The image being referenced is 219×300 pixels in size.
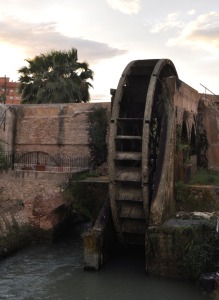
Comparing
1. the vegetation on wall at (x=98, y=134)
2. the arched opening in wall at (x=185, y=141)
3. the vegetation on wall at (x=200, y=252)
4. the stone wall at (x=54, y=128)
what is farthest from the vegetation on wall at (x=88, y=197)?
the stone wall at (x=54, y=128)

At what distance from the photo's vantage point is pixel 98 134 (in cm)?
1664

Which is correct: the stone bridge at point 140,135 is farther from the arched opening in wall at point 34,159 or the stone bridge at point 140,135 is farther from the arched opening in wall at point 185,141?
the arched opening in wall at point 34,159

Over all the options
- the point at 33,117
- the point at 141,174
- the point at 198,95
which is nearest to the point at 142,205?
the point at 141,174

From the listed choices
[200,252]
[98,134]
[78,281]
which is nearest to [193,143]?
[98,134]

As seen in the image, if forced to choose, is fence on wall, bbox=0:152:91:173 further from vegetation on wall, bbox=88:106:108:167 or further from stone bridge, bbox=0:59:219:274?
vegetation on wall, bbox=88:106:108:167

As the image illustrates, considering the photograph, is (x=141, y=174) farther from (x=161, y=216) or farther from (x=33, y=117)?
(x=33, y=117)

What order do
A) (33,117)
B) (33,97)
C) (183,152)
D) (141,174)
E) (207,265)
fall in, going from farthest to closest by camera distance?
1. (33,97)
2. (33,117)
3. (183,152)
4. (141,174)
5. (207,265)

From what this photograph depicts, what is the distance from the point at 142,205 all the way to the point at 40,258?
3.25m

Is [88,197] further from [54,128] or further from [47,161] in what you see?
[54,128]

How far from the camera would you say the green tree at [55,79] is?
832 inches

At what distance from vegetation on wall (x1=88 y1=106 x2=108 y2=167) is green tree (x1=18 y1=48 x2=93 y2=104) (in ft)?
15.6

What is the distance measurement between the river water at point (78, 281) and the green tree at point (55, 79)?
11.5m

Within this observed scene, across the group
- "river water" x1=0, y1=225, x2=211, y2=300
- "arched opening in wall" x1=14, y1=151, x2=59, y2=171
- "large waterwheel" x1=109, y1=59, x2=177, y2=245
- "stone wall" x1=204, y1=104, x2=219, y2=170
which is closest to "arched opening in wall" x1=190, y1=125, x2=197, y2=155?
"stone wall" x1=204, y1=104, x2=219, y2=170

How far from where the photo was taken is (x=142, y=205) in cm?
1019
